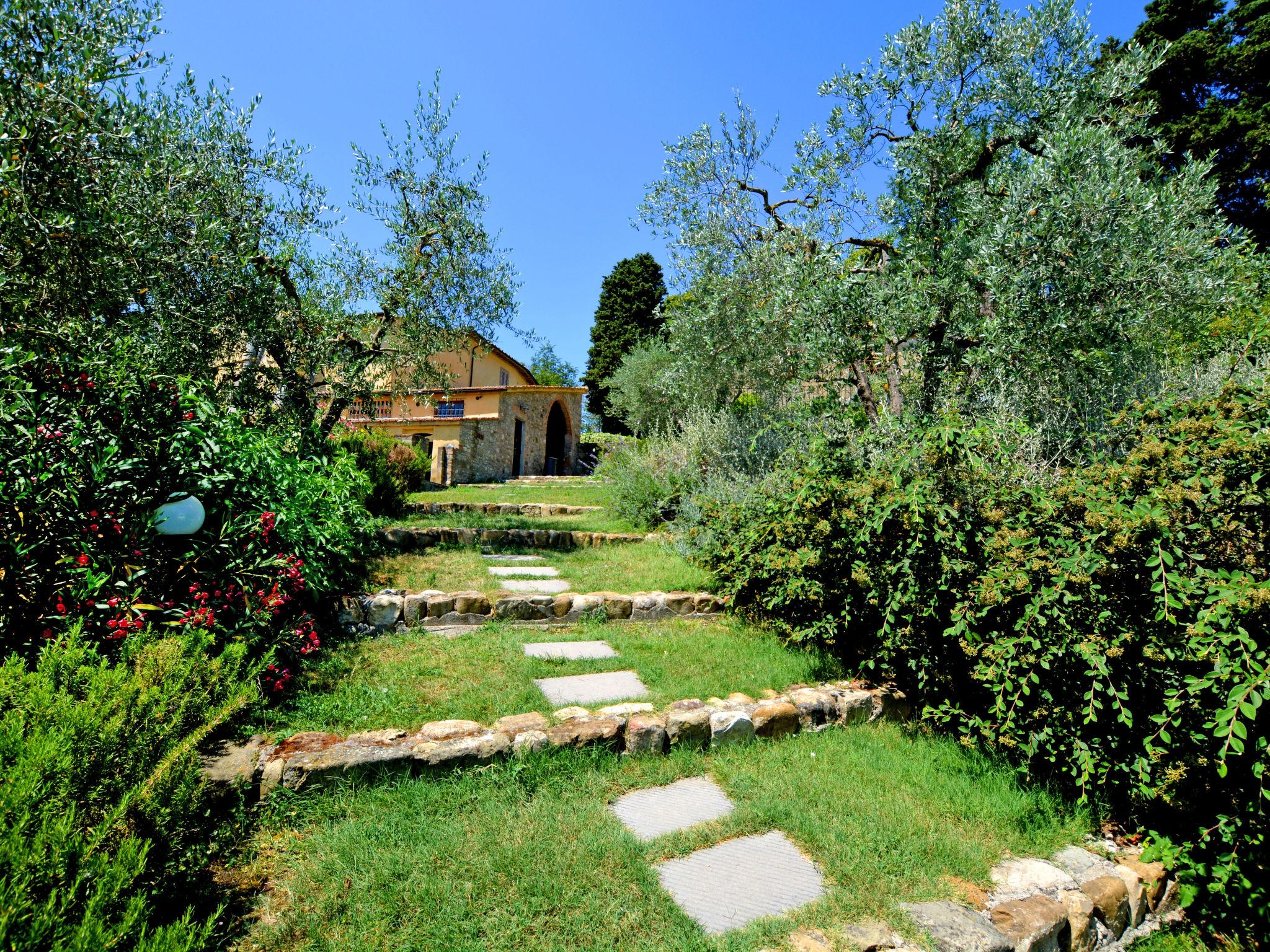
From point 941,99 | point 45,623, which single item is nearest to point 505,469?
point 941,99

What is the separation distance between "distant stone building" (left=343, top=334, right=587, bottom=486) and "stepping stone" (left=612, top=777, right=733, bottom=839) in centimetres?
1512

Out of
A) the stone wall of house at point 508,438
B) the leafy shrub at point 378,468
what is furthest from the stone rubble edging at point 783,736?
the stone wall of house at point 508,438

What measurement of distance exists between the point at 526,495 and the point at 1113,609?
46.1 ft

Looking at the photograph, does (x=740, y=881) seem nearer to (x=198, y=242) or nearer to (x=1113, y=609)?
(x=1113, y=609)

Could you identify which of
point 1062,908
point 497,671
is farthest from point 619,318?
point 1062,908

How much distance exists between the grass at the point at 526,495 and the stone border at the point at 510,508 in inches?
24.5

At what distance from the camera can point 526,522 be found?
10.9 m

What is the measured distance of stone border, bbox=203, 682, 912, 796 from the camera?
8.83 feet

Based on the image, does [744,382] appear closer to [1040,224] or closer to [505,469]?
[1040,224]

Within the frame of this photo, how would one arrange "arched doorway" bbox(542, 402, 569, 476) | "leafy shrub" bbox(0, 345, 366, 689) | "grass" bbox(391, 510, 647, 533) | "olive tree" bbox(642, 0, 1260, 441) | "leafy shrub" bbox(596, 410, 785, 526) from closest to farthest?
"leafy shrub" bbox(0, 345, 366, 689) → "olive tree" bbox(642, 0, 1260, 441) → "leafy shrub" bbox(596, 410, 785, 526) → "grass" bbox(391, 510, 647, 533) → "arched doorway" bbox(542, 402, 569, 476)

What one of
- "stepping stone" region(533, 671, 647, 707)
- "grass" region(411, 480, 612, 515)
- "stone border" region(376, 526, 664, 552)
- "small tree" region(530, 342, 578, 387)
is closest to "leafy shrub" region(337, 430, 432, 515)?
"grass" region(411, 480, 612, 515)

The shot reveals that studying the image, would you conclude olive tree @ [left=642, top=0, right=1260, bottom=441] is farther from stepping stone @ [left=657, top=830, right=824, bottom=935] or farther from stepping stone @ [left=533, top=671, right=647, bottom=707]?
stepping stone @ [left=657, top=830, right=824, bottom=935]

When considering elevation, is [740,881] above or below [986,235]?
below

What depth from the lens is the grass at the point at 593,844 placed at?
2.03 meters
